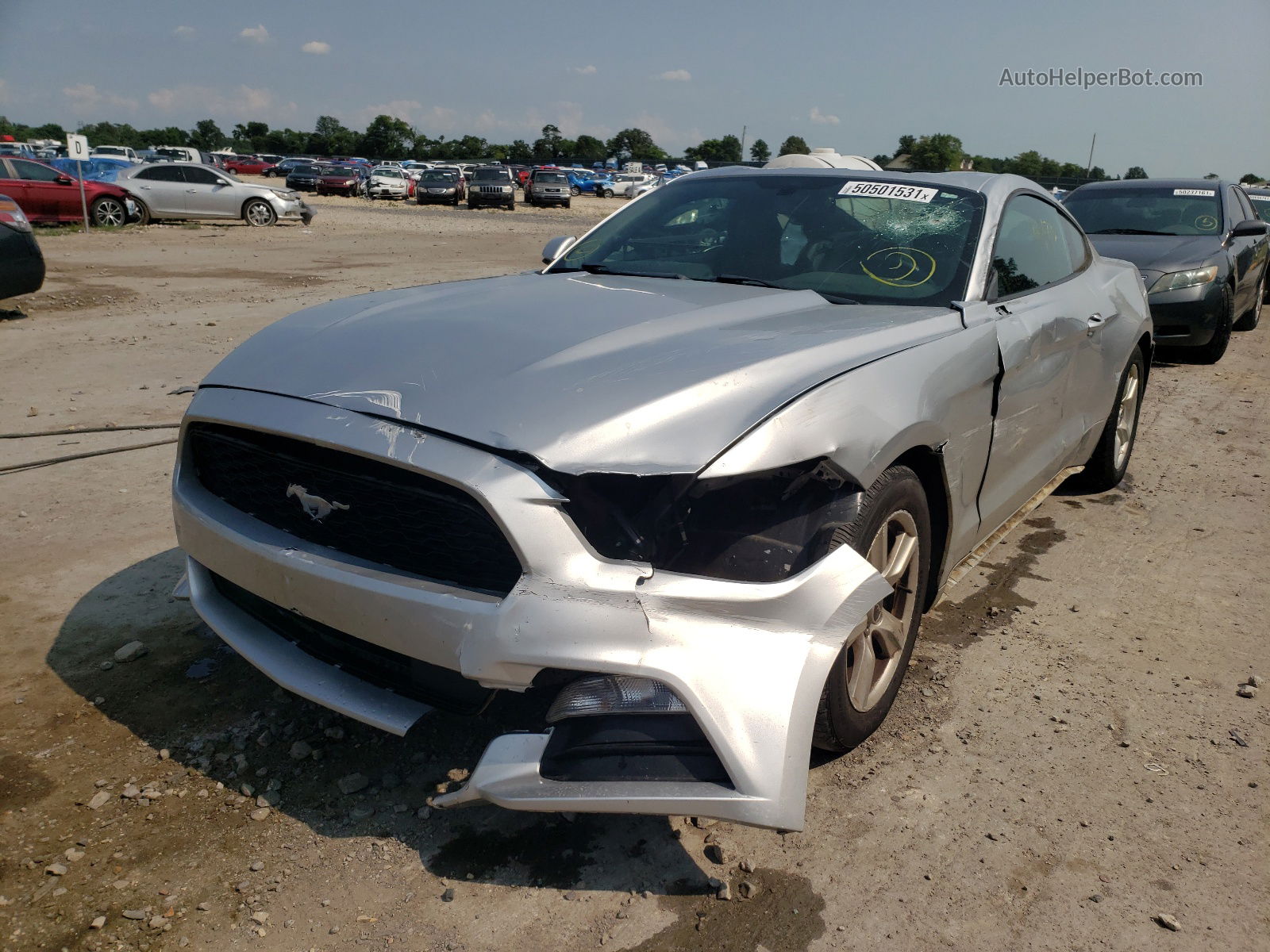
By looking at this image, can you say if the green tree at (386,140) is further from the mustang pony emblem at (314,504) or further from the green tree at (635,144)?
the mustang pony emblem at (314,504)

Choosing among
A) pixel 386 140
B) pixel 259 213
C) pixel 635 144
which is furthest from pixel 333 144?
pixel 259 213

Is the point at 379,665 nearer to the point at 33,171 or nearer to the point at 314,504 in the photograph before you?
the point at 314,504

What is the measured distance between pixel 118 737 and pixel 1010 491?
9.56 feet

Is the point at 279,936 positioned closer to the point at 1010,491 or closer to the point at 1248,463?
the point at 1010,491

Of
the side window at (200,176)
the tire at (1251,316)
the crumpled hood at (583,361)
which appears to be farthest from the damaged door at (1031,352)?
the side window at (200,176)

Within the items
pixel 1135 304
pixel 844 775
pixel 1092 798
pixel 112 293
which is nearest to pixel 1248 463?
pixel 1135 304

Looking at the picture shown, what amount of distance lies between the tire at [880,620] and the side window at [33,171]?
837 inches

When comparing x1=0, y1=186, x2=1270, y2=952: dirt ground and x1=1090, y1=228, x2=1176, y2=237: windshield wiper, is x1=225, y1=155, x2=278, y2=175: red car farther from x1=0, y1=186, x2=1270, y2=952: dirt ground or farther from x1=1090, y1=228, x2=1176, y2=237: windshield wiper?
x1=0, y1=186, x2=1270, y2=952: dirt ground

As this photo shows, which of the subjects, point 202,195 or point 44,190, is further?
point 202,195

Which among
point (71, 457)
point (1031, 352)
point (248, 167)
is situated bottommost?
point (71, 457)

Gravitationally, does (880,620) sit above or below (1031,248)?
below

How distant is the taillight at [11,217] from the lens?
8788 mm

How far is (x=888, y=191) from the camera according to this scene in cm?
349

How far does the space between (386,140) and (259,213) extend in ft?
305
